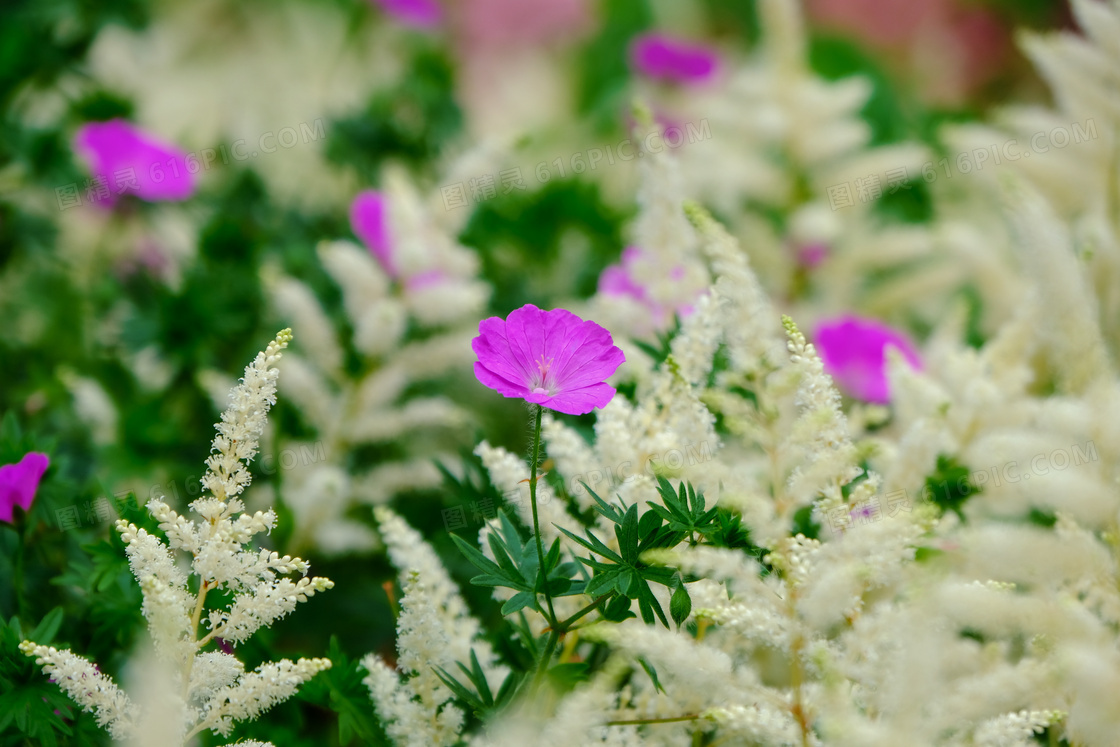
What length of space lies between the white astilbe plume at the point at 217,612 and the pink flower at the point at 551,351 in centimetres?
12

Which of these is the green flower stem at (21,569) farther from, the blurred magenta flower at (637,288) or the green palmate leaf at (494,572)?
the blurred magenta flower at (637,288)

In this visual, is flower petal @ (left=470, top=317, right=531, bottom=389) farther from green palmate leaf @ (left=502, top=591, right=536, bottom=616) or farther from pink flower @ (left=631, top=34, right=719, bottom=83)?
pink flower @ (left=631, top=34, right=719, bottom=83)

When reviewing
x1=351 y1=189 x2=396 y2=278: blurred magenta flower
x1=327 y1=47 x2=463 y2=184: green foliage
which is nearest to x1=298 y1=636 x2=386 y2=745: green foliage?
x1=351 y1=189 x2=396 y2=278: blurred magenta flower

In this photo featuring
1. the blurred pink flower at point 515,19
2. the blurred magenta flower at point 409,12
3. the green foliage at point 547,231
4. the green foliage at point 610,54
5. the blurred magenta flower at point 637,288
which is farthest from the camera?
the blurred pink flower at point 515,19

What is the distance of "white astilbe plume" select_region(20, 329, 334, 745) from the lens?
472mm

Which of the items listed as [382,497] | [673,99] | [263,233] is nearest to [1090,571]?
[382,497]

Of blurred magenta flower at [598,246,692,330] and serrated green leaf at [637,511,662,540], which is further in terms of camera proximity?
blurred magenta flower at [598,246,692,330]

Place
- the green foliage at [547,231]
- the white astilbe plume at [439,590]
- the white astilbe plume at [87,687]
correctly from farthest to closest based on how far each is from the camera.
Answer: the green foliage at [547,231], the white astilbe plume at [439,590], the white astilbe plume at [87,687]

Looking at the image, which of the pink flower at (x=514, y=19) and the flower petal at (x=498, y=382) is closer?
the flower petal at (x=498, y=382)

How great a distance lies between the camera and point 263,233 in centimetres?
116

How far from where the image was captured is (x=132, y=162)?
1070 millimetres

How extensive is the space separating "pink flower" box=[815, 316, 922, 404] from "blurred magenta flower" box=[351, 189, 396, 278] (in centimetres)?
49

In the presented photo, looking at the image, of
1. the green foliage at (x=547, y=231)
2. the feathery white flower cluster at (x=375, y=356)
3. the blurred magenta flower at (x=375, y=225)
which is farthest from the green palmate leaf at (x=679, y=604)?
the green foliage at (x=547, y=231)

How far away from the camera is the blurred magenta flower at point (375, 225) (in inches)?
37.8
